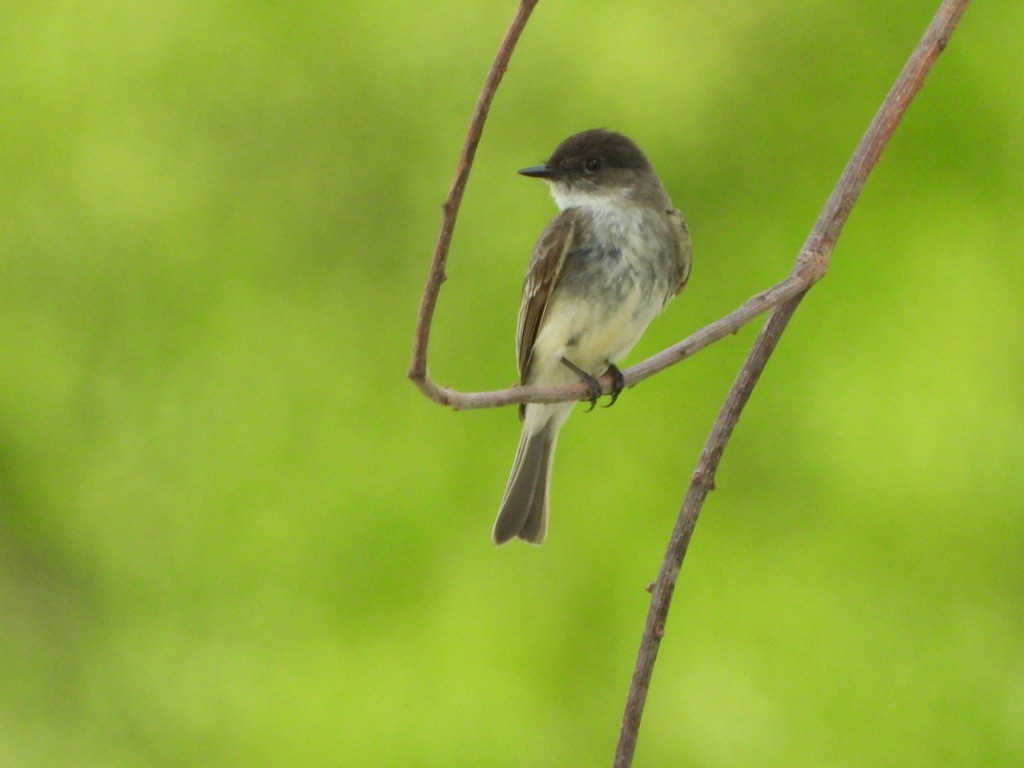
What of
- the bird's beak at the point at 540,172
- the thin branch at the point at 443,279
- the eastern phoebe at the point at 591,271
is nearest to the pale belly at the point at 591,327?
the eastern phoebe at the point at 591,271

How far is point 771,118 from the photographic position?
4.04 m

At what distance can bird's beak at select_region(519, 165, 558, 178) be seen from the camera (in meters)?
2.67

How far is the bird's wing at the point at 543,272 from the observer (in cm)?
264

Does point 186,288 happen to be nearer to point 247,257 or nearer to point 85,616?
point 247,257

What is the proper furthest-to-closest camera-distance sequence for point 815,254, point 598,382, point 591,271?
point 591,271 < point 598,382 < point 815,254

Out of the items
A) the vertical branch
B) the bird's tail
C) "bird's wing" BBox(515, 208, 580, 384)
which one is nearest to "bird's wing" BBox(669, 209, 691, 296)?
"bird's wing" BBox(515, 208, 580, 384)

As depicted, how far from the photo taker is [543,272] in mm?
2656

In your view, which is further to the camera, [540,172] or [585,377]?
[540,172]

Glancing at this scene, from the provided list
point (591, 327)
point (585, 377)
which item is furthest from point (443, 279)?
point (591, 327)

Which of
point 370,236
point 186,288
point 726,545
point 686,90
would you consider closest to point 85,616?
point 186,288

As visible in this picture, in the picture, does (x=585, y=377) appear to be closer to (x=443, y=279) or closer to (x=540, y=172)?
(x=540, y=172)

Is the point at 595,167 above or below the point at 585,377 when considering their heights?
above

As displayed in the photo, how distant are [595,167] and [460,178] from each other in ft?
5.25

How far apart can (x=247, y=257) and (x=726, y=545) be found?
1.58 metres
